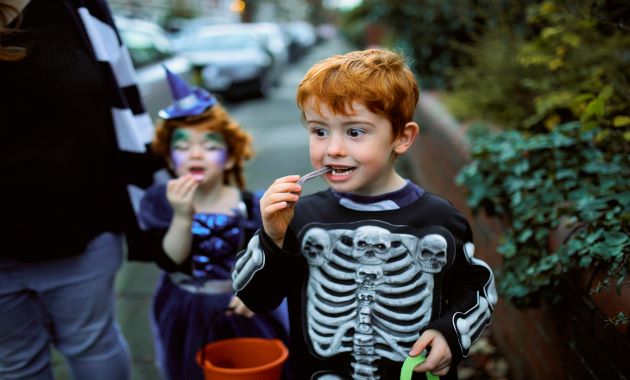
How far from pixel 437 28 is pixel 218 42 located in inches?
292

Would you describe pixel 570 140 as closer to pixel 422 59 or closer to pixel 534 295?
pixel 534 295

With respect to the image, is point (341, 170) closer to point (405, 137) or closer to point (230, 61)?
point (405, 137)

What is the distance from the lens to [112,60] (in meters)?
2.54

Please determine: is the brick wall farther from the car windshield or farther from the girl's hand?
the car windshield

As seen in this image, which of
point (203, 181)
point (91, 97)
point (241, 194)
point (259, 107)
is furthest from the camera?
point (259, 107)

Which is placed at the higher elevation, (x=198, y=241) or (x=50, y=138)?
(x=50, y=138)

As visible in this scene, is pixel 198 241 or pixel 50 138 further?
pixel 198 241

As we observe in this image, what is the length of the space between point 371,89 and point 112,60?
1227mm

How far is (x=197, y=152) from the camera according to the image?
278cm

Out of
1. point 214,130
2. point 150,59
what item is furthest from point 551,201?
point 150,59

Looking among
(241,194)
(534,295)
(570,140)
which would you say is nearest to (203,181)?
(241,194)

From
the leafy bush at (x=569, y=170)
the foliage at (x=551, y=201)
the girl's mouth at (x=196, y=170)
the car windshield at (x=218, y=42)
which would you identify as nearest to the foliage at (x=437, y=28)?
the leafy bush at (x=569, y=170)

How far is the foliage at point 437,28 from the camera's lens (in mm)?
7041

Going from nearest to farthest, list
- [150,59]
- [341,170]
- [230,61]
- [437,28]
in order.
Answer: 1. [341,170]
2. [150,59]
3. [437,28]
4. [230,61]
